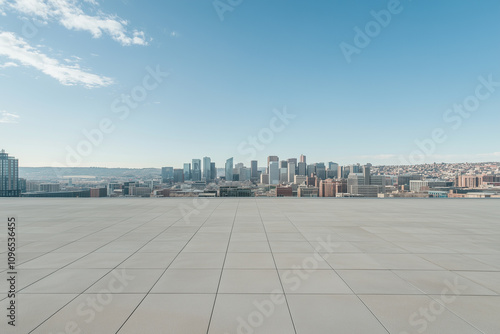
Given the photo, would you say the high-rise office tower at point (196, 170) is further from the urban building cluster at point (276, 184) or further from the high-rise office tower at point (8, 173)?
the high-rise office tower at point (8, 173)

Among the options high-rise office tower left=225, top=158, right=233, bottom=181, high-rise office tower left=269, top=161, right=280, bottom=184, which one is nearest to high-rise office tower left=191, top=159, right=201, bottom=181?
high-rise office tower left=225, top=158, right=233, bottom=181
